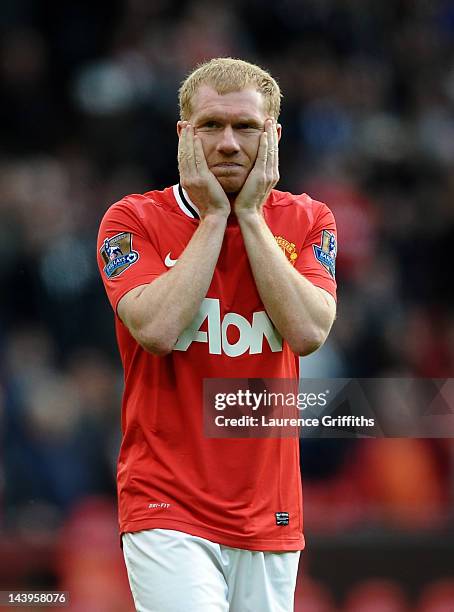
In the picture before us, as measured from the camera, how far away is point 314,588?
5.97m

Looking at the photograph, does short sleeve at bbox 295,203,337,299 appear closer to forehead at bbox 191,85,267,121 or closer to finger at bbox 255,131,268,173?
finger at bbox 255,131,268,173

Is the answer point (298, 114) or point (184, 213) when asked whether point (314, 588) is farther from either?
point (298, 114)

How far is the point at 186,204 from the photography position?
11.8ft

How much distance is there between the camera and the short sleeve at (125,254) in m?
3.42

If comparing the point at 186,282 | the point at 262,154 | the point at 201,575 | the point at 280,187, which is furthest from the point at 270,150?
the point at 280,187

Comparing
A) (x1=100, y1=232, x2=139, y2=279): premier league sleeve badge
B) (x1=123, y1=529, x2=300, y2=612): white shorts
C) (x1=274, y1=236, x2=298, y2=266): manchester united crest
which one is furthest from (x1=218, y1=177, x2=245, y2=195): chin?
(x1=123, y1=529, x2=300, y2=612): white shorts

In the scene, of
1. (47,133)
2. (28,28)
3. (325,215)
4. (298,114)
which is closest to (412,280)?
(298,114)

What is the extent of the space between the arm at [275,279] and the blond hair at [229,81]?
0.41 ft

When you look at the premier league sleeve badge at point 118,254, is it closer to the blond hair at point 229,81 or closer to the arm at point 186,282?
the arm at point 186,282

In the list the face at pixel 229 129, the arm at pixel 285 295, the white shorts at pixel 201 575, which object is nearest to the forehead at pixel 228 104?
the face at pixel 229 129

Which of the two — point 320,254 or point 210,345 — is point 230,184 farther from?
point 210,345

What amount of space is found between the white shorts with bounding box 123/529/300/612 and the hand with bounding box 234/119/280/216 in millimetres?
998

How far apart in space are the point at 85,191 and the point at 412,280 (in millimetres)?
2472

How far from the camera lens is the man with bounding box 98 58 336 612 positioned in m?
3.28
